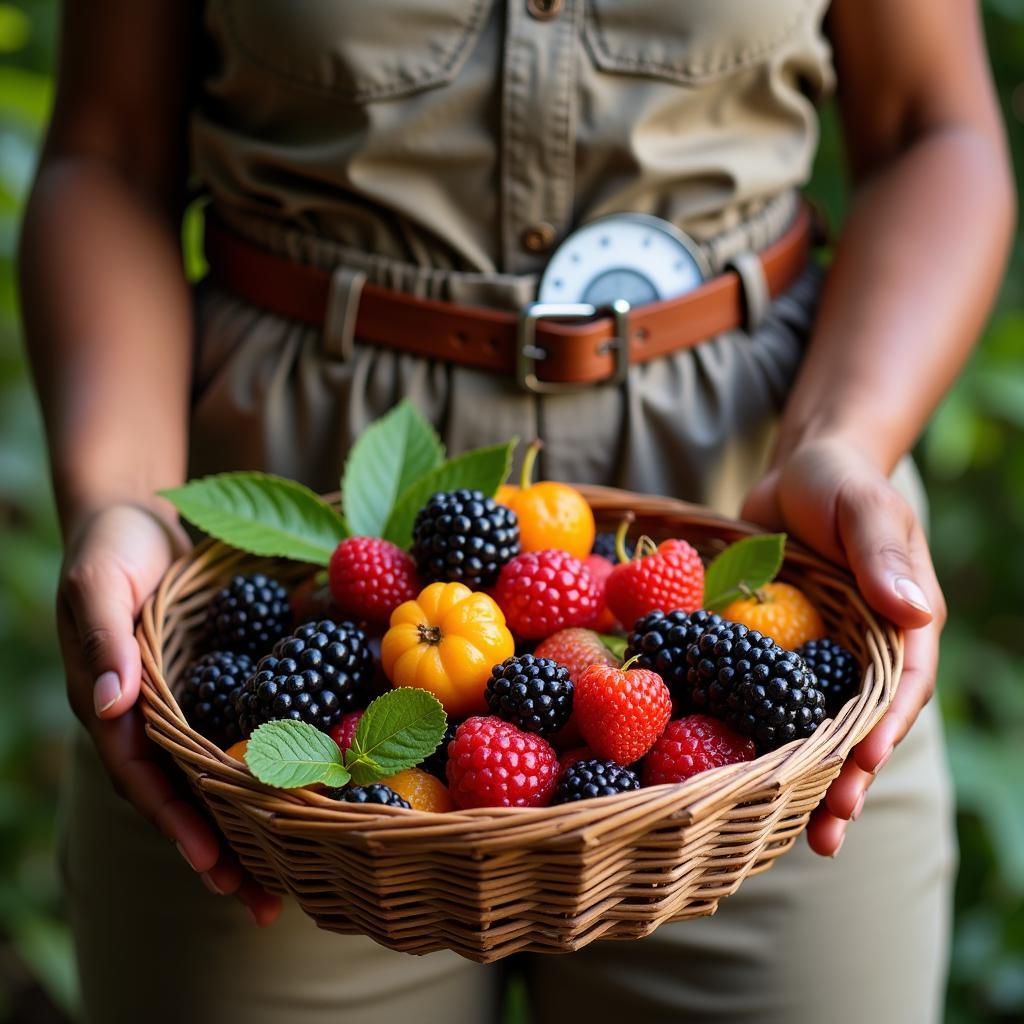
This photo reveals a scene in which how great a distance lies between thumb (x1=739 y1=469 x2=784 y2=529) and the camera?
0.88 m

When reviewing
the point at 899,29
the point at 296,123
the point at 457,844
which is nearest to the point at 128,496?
the point at 296,123

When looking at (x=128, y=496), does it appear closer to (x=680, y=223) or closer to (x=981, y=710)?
(x=680, y=223)

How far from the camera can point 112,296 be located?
3.10ft

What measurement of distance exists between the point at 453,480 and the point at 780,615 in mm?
267

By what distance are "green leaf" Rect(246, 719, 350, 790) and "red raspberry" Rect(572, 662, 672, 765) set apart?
15cm

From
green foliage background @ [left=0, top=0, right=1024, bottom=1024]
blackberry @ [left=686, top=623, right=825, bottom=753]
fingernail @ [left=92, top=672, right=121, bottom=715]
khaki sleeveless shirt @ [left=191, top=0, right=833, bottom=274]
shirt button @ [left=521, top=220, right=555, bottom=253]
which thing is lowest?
green foliage background @ [left=0, top=0, right=1024, bottom=1024]

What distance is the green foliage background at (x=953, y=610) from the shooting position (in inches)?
59.6

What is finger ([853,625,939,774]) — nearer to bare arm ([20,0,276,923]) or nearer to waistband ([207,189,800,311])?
waistband ([207,189,800,311])

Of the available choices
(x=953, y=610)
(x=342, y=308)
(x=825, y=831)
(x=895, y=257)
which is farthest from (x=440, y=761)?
(x=953, y=610)

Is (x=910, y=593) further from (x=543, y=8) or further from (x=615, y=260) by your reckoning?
(x=543, y=8)

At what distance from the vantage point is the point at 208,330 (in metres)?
0.98

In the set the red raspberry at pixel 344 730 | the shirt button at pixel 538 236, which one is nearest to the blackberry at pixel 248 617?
the red raspberry at pixel 344 730

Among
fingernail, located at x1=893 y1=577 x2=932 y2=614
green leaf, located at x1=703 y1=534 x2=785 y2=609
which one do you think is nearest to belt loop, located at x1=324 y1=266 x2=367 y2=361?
green leaf, located at x1=703 y1=534 x2=785 y2=609

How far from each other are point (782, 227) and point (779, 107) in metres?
0.11
